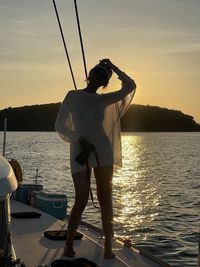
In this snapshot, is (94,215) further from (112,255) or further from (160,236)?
(112,255)

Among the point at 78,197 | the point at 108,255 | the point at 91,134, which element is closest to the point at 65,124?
the point at 91,134

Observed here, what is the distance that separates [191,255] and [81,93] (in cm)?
665

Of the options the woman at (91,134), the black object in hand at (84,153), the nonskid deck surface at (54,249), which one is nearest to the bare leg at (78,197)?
the woman at (91,134)

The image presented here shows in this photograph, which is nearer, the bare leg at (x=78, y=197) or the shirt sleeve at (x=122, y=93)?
the bare leg at (x=78, y=197)

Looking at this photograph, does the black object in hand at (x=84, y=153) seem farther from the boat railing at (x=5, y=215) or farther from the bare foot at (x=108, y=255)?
the boat railing at (x=5, y=215)

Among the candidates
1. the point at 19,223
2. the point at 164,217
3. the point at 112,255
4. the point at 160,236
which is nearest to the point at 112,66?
the point at 112,255

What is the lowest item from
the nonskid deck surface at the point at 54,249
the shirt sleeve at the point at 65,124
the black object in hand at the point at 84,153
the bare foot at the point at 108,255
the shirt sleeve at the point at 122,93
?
the nonskid deck surface at the point at 54,249

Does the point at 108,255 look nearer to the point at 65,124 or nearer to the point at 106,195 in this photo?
the point at 106,195

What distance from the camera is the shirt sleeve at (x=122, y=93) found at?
5.62 m

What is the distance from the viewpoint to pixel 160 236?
1349cm

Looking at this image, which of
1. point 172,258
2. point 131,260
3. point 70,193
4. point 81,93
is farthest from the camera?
point 70,193

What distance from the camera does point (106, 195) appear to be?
5613 mm

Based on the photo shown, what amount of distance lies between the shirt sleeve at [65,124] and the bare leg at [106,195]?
18.6 inches

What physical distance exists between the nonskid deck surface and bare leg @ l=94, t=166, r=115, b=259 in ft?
0.72
